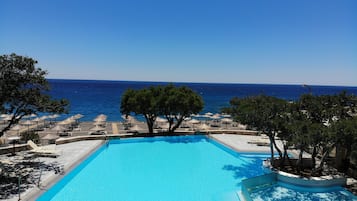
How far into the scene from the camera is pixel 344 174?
1290 centimetres

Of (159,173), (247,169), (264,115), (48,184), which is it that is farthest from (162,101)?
(48,184)

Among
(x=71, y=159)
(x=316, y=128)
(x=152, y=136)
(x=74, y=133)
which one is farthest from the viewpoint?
(x=74, y=133)

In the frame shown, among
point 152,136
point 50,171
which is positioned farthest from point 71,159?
point 152,136

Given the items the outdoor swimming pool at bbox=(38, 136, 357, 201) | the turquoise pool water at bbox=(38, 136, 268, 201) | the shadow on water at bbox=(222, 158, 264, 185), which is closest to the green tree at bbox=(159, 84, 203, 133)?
the turquoise pool water at bbox=(38, 136, 268, 201)

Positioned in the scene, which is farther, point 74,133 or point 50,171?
point 74,133

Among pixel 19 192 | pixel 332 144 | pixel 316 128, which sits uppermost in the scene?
pixel 316 128

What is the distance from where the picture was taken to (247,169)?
14.3 m

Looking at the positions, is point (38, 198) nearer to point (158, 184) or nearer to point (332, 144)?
point (158, 184)

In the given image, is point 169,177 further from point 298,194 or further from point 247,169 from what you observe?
point 298,194

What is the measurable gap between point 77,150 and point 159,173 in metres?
5.99

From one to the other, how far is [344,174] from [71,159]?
13844 millimetres

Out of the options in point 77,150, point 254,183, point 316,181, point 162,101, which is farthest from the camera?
point 162,101

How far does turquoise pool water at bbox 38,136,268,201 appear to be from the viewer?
11.0 metres

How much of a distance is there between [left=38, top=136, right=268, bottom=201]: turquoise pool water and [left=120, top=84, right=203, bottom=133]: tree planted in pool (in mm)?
3003
